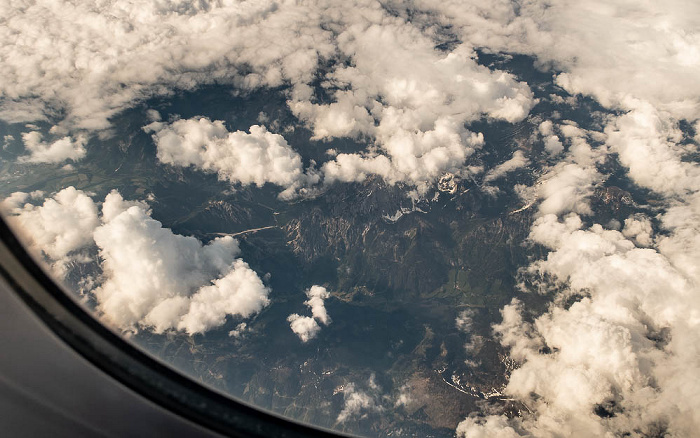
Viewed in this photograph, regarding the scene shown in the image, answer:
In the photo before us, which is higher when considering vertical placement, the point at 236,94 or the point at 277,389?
the point at 236,94

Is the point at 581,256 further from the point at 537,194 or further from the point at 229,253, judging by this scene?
the point at 229,253

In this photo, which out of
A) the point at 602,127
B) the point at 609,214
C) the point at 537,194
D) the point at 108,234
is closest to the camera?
the point at 108,234

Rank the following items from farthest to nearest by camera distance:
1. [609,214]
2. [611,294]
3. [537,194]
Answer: [537,194] < [609,214] < [611,294]

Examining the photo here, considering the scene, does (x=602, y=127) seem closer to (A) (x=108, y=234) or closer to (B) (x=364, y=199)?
(B) (x=364, y=199)

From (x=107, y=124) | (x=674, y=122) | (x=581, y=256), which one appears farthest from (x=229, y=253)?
(x=674, y=122)

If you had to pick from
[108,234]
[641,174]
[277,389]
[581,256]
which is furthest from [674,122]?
[108,234]

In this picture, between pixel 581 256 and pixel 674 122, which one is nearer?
pixel 581 256

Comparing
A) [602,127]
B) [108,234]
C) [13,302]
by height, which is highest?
[13,302]
